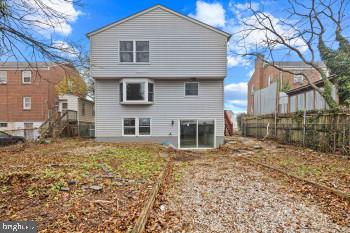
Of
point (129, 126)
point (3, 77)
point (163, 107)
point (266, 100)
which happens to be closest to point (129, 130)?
point (129, 126)

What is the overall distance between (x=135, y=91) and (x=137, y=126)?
233 cm

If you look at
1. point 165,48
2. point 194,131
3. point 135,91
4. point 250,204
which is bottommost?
point 250,204

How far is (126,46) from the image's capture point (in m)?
16.8

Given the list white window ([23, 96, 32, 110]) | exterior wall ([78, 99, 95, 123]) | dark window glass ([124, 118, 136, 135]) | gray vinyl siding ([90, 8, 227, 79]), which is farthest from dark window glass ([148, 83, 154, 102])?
white window ([23, 96, 32, 110])

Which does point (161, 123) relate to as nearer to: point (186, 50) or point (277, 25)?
point (186, 50)

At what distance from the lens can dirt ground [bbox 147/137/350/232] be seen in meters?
4.03

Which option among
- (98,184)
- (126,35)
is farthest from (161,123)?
(98,184)

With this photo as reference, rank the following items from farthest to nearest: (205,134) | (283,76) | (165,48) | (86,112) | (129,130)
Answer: (283,76)
(86,112)
(205,134)
(129,130)
(165,48)

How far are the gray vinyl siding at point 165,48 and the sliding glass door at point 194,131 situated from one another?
123 inches

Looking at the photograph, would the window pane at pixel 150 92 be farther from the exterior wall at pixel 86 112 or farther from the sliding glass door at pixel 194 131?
the exterior wall at pixel 86 112

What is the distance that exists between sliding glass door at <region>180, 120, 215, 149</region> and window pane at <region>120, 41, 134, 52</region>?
587 centimetres

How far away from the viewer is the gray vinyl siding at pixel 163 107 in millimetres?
17094

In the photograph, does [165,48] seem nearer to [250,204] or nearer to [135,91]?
[135,91]

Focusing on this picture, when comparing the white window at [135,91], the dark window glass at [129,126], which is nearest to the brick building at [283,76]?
the white window at [135,91]
